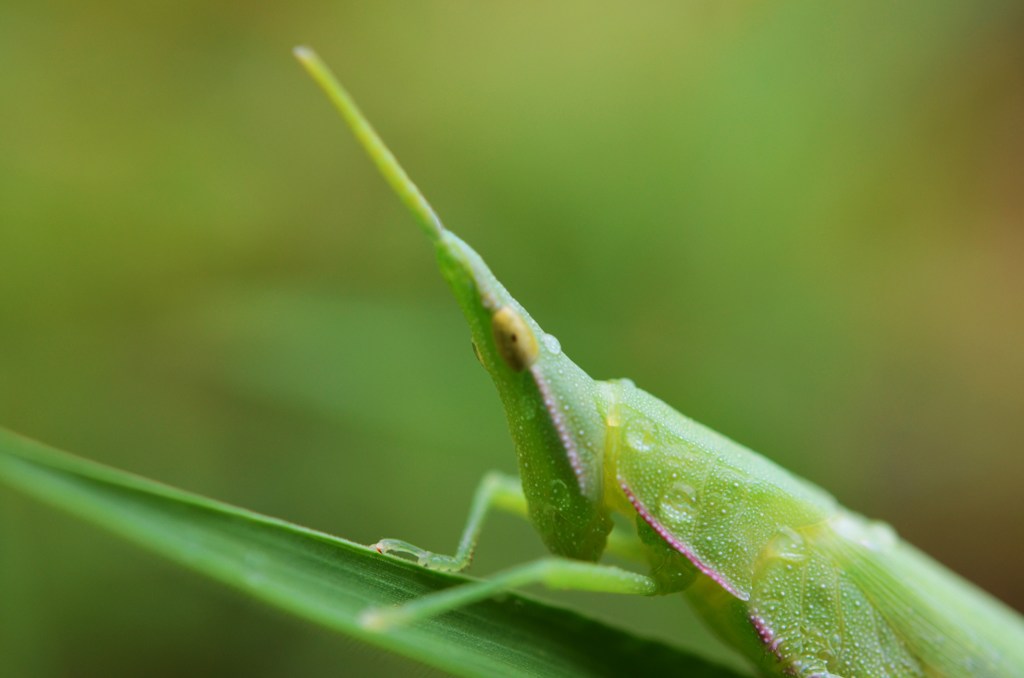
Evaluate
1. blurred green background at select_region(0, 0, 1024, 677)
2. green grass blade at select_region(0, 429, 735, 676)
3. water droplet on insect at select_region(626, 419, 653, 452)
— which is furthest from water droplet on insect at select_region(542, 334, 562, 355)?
blurred green background at select_region(0, 0, 1024, 677)

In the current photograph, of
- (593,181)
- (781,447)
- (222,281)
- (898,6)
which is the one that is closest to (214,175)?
(222,281)

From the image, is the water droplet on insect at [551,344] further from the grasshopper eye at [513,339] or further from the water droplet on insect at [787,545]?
the water droplet on insect at [787,545]

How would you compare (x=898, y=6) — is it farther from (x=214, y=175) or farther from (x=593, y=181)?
(x=214, y=175)

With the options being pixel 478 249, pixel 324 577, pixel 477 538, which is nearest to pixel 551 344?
pixel 477 538

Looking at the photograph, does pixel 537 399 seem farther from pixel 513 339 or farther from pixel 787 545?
pixel 787 545

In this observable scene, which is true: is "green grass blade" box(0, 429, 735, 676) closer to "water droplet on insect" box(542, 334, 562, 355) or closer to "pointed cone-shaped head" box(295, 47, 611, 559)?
"pointed cone-shaped head" box(295, 47, 611, 559)

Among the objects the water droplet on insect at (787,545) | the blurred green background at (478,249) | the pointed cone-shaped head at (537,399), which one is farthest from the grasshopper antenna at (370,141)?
the blurred green background at (478,249)

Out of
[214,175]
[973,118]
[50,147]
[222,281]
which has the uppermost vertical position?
[973,118]
